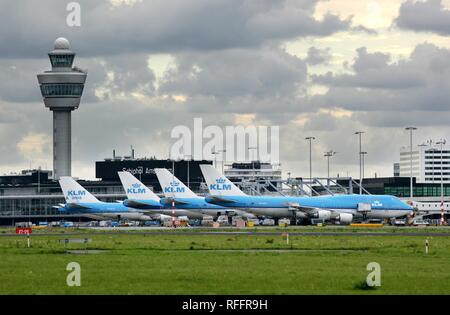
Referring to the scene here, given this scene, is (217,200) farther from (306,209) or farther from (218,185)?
(306,209)

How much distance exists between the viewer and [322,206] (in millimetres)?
176875

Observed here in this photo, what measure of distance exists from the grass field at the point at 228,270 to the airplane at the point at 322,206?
9318cm

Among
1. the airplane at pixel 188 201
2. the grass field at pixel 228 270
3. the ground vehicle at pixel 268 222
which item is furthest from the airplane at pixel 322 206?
the grass field at pixel 228 270

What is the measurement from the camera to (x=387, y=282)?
1906 inches

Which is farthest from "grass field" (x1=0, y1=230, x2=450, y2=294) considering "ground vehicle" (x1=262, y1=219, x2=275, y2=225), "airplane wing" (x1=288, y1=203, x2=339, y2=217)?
"ground vehicle" (x1=262, y1=219, x2=275, y2=225)

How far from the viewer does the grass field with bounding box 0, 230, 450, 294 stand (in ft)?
149

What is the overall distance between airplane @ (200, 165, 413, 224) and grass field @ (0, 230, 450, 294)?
306 ft

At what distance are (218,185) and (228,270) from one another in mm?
128854

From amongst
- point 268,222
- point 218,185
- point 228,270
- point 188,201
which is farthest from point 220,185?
point 228,270

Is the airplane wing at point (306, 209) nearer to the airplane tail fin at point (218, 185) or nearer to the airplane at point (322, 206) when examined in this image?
the airplane at point (322, 206)

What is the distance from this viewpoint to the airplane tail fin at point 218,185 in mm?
182000

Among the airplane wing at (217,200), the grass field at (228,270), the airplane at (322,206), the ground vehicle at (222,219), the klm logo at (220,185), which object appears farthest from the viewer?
the ground vehicle at (222,219)

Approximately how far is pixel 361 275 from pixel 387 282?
3.84m
